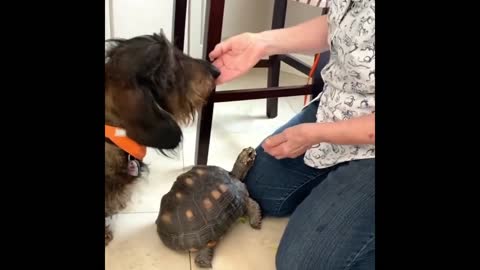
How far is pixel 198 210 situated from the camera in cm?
137

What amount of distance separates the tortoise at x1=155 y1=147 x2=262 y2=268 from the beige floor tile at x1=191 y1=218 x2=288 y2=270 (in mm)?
58

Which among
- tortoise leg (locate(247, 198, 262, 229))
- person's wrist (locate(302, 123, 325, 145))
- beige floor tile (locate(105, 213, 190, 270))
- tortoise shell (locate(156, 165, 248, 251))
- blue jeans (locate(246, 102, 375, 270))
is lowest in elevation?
beige floor tile (locate(105, 213, 190, 270))

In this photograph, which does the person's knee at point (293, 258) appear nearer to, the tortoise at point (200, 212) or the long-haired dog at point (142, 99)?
the tortoise at point (200, 212)

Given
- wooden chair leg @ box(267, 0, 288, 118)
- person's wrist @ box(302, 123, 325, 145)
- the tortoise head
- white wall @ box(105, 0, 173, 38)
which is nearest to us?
person's wrist @ box(302, 123, 325, 145)

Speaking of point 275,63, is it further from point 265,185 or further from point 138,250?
point 138,250

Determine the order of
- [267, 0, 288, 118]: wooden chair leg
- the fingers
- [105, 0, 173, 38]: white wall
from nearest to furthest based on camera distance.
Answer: the fingers → [267, 0, 288, 118]: wooden chair leg → [105, 0, 173, 38]: white wall

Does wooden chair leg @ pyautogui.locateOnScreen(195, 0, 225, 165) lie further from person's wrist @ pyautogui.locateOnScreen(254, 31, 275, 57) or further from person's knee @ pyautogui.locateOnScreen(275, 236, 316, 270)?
person's knee @ pyautogui.locateOnScreen(275, 236, 316, 270)

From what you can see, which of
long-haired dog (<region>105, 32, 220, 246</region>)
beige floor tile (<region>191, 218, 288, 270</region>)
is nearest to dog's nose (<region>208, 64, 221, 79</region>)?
long-haired dog (<region>105, 32, 220, 246</region>)

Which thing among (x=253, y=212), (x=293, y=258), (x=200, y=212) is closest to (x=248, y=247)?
(x=253, y=212)

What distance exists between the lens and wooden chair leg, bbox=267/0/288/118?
2.05 meters
